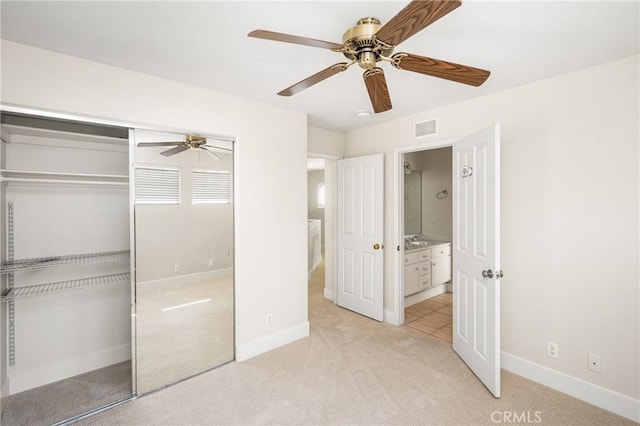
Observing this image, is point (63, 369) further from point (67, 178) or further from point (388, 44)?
point (388, 44)

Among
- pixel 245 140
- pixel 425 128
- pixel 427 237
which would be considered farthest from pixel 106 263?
pixel 427 237

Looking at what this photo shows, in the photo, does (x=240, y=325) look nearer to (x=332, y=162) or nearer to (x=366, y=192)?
(x=366, y=192)

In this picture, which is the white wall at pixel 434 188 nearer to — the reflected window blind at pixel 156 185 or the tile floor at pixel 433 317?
the tile floor at pixel 433 317

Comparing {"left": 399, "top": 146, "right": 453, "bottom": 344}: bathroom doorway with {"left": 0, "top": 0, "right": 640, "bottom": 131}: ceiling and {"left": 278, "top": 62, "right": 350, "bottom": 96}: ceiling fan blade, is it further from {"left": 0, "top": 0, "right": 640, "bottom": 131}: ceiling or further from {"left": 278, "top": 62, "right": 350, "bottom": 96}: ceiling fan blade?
{"left": 278, "top": 62, "right": 350, "bottom": 96}: ceiling fan blade

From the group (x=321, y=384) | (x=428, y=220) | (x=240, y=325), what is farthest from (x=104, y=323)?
(x=428, y=220)

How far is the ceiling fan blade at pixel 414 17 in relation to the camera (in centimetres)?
112

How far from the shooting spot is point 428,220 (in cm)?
542

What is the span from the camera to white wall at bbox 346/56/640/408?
219 centimetres

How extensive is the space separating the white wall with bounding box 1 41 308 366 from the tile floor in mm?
1382

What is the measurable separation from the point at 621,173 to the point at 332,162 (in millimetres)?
3051

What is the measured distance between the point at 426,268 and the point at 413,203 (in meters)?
1.25

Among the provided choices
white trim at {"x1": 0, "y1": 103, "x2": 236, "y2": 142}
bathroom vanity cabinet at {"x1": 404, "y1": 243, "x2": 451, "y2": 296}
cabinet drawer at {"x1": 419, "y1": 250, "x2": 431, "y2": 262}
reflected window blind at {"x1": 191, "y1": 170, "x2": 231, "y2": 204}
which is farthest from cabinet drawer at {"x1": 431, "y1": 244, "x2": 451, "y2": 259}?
white trim at {"x1": 0, "y1": 103, "x2": 236, "y2": 142}

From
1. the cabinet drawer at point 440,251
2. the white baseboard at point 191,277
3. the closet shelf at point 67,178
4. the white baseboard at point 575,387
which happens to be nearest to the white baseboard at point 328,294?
the cabinet drawer at point 440,251

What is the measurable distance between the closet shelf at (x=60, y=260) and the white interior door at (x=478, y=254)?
312cm
